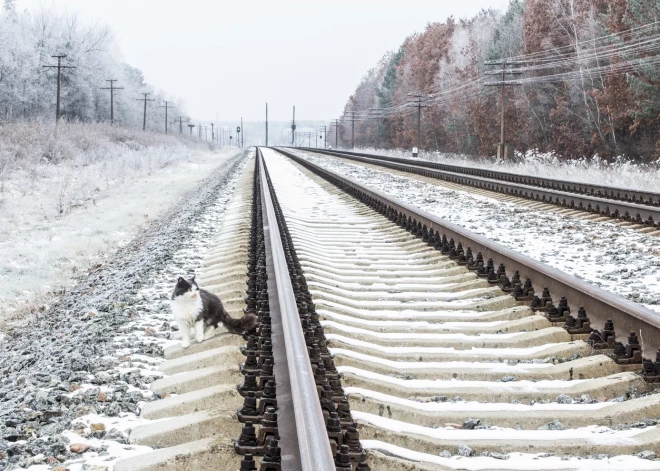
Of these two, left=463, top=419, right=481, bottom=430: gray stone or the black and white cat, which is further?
the black and white cat

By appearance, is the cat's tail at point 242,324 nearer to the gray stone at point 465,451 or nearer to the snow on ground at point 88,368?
the snow on ground at point 88,368

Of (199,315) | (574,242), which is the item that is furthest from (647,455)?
(574,242)

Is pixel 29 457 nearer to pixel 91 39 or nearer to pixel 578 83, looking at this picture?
pixel 578 83

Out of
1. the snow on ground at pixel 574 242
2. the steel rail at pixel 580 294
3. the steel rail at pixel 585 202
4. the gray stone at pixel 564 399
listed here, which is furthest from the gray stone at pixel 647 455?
the steel rail at pixel 585 202

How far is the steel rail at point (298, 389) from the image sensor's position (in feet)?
8.03

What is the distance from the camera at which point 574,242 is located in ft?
28.4

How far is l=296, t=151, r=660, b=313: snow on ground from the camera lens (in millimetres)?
6449

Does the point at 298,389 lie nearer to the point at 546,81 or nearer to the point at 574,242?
the point at 574,242

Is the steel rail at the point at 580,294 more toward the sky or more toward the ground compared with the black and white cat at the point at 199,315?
more toward the sky

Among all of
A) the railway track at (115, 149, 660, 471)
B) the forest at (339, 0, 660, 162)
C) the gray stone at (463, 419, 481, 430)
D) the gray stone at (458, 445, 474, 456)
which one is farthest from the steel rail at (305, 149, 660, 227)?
the forest at (339, 0, 660, 162)

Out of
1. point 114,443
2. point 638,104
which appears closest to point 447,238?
point 114,443

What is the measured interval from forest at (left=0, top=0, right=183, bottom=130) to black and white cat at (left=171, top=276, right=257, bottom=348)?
49.6m

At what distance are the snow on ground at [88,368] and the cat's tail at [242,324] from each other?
0.46 metres

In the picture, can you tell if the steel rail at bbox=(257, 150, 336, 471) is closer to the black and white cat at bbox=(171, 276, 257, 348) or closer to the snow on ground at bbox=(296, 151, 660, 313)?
the black and white cat at bbox=(171, 276, 257, 348)
